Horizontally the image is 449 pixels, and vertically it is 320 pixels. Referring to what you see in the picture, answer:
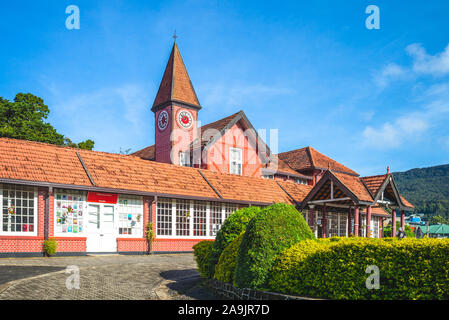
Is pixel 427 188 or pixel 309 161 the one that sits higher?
pixel 309 161

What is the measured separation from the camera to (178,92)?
30094 mm

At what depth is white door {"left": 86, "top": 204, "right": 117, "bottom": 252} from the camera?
56.6 ft

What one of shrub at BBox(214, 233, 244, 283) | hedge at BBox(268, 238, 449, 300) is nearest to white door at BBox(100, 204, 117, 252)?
shrub at BBox(214, 233, 244, 283)

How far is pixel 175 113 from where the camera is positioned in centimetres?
2945

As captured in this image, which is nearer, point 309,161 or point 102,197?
point 102,197

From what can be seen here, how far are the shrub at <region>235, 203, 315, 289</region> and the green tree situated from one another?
29446 mm

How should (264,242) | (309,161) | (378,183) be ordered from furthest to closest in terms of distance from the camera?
1. (309,161)
2. (378,183)
3. (264,242)

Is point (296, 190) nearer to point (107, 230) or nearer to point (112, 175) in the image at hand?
point (112, 175)

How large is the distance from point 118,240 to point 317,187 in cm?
1130

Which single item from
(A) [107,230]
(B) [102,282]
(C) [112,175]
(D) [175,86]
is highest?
(D) [175,86]

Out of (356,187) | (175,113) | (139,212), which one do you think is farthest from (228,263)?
(175,113)

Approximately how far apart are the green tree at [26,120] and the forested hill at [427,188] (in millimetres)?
130898

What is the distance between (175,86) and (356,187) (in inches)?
620

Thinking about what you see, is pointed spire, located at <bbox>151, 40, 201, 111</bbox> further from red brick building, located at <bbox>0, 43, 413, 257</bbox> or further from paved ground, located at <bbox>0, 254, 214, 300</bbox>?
paved ground, located at <bbox>0, 254, 214, 300</bbox>
